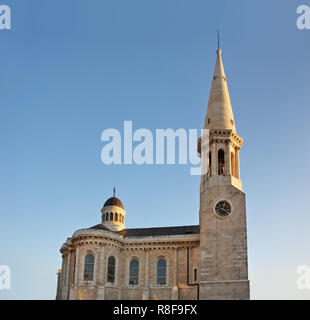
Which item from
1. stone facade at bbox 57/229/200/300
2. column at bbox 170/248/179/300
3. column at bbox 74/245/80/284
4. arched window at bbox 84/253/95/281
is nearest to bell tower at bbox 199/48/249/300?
stone facade at bbox 57/229/200/300

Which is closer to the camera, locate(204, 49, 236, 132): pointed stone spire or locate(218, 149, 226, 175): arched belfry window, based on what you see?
locate(218, 149, 226, 175): arched belfry window

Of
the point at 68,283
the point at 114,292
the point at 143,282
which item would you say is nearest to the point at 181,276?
the point at 143,282

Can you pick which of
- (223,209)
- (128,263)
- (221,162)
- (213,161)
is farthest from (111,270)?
Result: (221,162)

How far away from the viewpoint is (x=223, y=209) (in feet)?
150

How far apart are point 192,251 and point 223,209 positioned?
7.07 m

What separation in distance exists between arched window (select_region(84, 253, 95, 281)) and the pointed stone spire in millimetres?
20320

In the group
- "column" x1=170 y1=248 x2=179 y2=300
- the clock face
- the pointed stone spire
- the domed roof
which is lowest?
"column" x1=170 y1=248 x2=179 y2=300

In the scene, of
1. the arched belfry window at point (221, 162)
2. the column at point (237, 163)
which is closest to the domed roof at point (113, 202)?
the arched belfry window at point (221, 162)

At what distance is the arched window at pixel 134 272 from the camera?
50.2 meters

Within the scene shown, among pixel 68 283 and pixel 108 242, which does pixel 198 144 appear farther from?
pixel 68 283

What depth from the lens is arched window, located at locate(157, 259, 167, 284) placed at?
49594 mm

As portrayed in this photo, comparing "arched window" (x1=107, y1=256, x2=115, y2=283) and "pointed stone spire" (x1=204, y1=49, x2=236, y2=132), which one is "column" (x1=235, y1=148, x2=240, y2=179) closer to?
"pointed stone spire" (x1=204, y1=49, x2=236, y2=132)

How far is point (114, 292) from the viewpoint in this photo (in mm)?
48594
